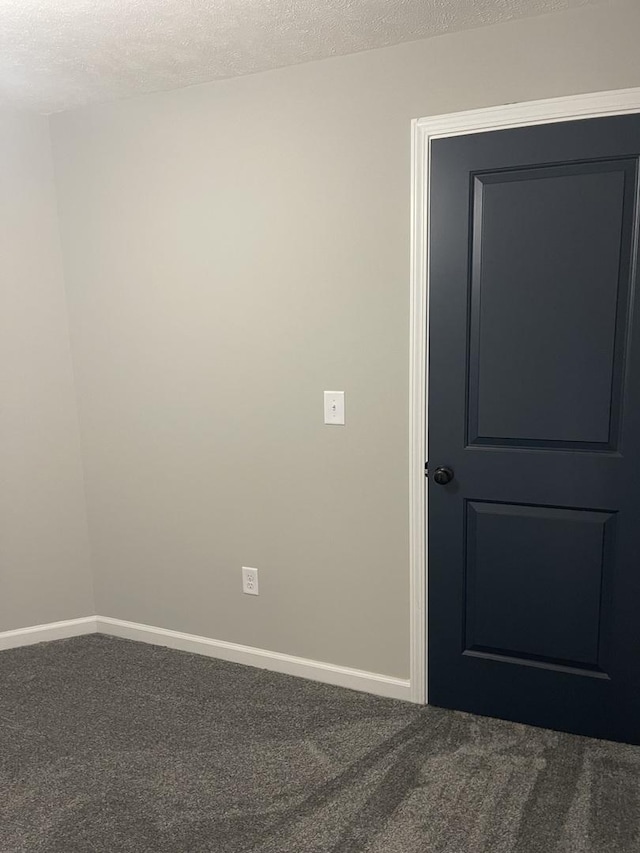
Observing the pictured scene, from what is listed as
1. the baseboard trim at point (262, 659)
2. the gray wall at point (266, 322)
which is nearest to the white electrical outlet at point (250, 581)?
the gray wall at point (266, 322)

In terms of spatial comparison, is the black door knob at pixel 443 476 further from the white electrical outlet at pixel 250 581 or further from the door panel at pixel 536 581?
the white electrical outlet at pixel 250 581

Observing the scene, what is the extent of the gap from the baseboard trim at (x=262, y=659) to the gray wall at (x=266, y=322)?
0.04m

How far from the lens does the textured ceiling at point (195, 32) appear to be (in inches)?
72.6

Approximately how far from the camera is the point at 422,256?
221 centimetres

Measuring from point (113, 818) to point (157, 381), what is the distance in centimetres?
165

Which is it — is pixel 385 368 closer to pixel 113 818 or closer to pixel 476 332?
pixel 476 332

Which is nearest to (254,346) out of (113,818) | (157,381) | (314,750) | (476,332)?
(157,381)

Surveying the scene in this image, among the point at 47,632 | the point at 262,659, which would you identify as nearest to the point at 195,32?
the point at 262,659

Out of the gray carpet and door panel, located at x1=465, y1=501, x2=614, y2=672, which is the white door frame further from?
the gray carpet

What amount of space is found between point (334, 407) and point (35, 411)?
57.4 inches

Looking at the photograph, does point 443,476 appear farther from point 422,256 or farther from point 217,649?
point 217,649

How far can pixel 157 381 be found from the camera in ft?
9.20

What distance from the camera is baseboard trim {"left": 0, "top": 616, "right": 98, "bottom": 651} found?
298cm

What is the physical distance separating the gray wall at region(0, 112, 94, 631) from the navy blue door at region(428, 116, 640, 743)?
176cm
